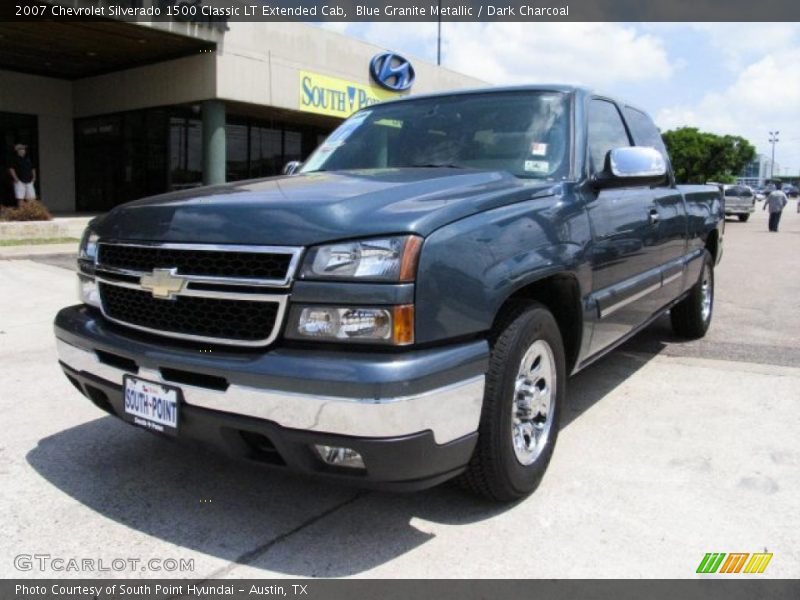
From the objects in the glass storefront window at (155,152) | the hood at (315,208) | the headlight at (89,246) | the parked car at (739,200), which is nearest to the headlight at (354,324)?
the hood at (315,208)

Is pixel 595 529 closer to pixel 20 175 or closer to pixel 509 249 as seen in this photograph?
pixel 509 249

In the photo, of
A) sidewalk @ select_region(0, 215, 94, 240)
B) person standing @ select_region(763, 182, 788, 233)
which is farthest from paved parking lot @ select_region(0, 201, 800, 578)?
person standing @ select_region(763, 182, 788, 233)

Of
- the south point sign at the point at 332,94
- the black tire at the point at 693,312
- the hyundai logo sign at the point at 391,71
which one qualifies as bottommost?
the black tire at the point at 693,312

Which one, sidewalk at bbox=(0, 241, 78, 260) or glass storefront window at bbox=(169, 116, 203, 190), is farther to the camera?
glass storefront window at bbox=(169, 116, 203, 190)

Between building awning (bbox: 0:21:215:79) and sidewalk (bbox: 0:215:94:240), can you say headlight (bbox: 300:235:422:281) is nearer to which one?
sidewalk (bbox: 0:215:94:240)

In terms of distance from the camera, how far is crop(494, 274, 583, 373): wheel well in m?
3.18

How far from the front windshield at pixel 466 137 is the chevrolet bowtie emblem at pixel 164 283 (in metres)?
1.52

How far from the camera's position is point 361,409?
7.30ft

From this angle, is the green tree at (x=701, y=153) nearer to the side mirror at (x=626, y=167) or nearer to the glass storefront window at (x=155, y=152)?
the glass storefront window at (x=155, y=152)

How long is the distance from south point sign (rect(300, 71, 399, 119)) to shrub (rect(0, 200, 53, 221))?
7562 mm

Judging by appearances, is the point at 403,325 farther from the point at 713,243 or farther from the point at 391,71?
the point at 391,71

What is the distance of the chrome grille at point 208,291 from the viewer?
95.0 inches

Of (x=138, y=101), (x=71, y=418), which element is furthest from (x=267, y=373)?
(x=138, y=101)

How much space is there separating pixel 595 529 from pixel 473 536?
0.50 m
